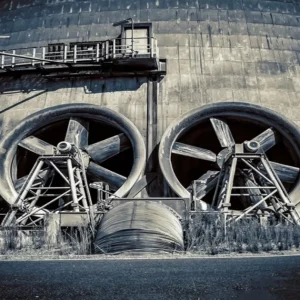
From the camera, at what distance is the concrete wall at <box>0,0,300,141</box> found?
22.5 metres

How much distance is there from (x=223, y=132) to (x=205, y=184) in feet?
8.07

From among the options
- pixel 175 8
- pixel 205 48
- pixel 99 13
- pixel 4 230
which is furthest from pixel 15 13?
pixel 4 230

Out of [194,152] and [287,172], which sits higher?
[194,152]

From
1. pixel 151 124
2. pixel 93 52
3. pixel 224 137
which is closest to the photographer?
pixel 224 137

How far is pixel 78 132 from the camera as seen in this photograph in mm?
21672

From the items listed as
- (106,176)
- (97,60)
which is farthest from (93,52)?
(106,176)

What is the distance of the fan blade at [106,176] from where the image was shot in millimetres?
20703

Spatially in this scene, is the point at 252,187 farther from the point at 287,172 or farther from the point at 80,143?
the point at 80,143

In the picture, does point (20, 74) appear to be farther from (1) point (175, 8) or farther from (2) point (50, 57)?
(1) point (175, 8)

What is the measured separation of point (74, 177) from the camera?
19438 millimetres

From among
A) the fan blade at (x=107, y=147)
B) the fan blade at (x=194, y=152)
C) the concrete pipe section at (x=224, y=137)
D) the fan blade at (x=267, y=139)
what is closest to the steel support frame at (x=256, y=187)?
the concrete pipe section at (x=224, y=137)

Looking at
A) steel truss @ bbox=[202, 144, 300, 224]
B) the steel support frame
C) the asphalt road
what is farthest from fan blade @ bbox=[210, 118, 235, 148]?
the asphalt road

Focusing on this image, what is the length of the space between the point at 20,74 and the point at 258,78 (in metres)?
11.2

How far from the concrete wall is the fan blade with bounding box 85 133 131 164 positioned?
1011 millimetres
